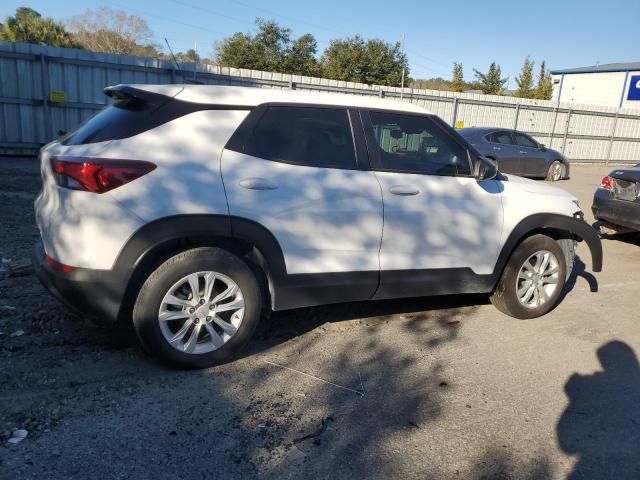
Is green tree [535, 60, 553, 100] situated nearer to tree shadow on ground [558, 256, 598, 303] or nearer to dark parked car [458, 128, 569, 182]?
dark parked car [458, 128, 569, 182]

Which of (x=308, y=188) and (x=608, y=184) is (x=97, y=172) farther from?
(x=608, y=184)

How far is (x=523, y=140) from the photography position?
16422 mm

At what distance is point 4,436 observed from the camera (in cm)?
288

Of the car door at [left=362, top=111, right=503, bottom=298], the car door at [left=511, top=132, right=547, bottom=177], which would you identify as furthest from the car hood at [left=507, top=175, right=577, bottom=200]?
the car door at [left=511, top=132, right=547, bottom=177]

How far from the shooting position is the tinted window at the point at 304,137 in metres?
3.82

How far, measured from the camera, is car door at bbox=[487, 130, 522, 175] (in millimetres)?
15508

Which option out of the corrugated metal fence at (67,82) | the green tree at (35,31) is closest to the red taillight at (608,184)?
the corrugated metal fence at (67,82)

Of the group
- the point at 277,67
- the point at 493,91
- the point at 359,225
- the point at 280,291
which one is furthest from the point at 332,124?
the point at 493,91

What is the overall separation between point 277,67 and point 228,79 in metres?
18.2

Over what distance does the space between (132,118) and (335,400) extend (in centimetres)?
226

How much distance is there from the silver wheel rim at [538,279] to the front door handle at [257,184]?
8.23ft

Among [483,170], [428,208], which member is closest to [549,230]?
[483,170]

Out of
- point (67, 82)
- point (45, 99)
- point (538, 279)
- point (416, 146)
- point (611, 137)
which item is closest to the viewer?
point (416, 146)

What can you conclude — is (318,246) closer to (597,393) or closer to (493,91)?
(597,393)
